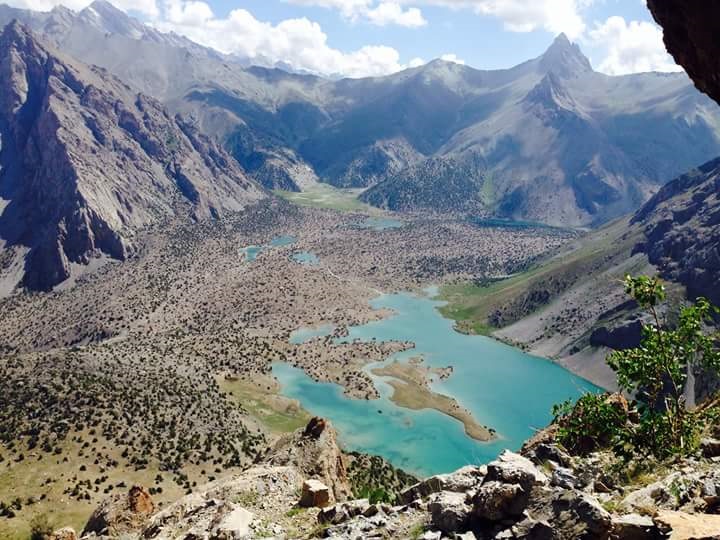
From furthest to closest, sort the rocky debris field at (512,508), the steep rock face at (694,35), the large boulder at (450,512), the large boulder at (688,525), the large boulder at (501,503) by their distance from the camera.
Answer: the steep rock face at (694,35) < the large boulder at (450,512) < the large boulder at (501,503) < the rocky debris field at (512,508) < the large boulder at (688,525)

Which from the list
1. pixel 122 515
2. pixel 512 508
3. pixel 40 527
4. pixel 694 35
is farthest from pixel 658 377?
pixel 40 527

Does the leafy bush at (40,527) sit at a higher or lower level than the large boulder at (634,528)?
lower

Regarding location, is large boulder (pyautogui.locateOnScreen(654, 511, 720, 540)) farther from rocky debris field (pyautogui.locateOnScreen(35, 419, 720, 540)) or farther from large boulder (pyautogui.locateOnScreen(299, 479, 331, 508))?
large boulder (pyautogui.locateOnScreen(299, 479, 331, 508))

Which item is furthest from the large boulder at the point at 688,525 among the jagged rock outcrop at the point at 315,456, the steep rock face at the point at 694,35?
the jagged rock outcrop at the point at 315,456

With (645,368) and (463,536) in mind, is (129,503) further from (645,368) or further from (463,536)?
(645,368)

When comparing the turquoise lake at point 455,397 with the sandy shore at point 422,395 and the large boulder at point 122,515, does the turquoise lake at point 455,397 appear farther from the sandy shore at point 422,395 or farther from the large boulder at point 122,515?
the large boulder at point 122,515

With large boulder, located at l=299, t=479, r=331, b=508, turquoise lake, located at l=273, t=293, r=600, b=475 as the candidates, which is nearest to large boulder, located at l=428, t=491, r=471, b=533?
large boulder, located at l=299, t=479, r=331, b=508
